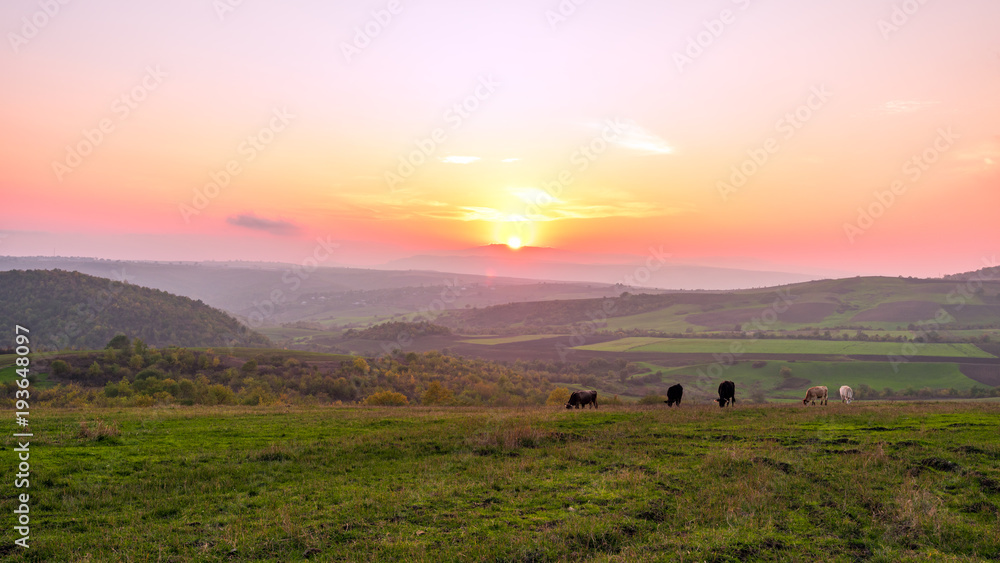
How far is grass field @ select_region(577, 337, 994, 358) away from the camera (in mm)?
114312

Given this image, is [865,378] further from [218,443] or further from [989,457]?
[218,443]

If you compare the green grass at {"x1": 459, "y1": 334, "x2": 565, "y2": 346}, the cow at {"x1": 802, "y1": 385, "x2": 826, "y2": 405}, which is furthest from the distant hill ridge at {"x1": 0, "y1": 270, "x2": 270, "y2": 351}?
the cow at {"x1": 802, "y1": 385, "x2": 826, "y2": 405}

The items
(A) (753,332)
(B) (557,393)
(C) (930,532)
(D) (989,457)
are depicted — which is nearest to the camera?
(C) (930,532)

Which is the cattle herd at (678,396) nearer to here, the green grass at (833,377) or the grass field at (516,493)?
the grass field at (516,493)

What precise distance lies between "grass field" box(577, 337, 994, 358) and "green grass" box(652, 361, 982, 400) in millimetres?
14608

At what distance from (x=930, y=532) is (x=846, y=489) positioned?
2604 millimetres

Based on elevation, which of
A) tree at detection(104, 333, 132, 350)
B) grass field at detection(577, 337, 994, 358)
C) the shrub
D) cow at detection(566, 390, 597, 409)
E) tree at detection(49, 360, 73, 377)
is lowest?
grass field at detection(577, 337, 994, 358)

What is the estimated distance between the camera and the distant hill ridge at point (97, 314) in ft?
375

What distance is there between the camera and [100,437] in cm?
1828

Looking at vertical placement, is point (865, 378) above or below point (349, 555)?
below

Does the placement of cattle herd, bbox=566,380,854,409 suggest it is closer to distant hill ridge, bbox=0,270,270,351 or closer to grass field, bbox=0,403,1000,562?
grass field, bbox=0,403,1000,562

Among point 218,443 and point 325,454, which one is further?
point 218,443

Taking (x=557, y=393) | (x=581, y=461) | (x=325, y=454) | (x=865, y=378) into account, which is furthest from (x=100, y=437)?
(x=865, y=378)

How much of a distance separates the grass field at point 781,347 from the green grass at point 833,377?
14.6 m
